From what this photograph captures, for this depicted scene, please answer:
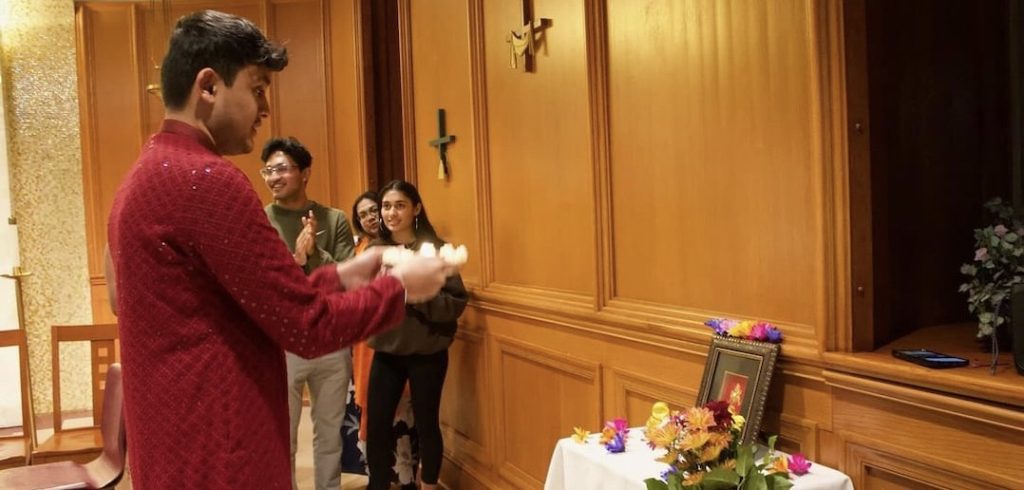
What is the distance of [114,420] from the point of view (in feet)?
9.33

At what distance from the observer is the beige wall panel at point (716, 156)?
6.18ft

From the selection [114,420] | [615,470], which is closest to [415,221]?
[114,420]

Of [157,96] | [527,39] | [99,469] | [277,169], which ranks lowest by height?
[99,469]

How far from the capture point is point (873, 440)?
172 centimetres

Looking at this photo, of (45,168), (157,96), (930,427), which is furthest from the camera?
(157,96)

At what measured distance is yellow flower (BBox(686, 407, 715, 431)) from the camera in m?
1.47

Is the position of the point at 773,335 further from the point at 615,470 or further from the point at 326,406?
the point at 326,406

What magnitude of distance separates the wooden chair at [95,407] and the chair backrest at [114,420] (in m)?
0.38

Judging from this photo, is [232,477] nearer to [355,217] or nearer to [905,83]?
[905,83]

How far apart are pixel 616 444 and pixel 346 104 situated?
4018mm

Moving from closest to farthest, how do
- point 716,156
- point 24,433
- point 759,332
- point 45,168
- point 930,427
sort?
1. point 930,427
2. point 759,332
3. point 716,156
4. point 24,433
5. point 45,168

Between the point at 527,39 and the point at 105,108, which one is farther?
the point at 105,108

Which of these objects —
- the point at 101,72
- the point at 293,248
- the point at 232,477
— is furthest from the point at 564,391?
the point at 101,72

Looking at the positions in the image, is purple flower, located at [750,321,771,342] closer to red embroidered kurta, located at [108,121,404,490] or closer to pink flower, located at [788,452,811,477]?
pink flower, located at [788,452,811,477]
